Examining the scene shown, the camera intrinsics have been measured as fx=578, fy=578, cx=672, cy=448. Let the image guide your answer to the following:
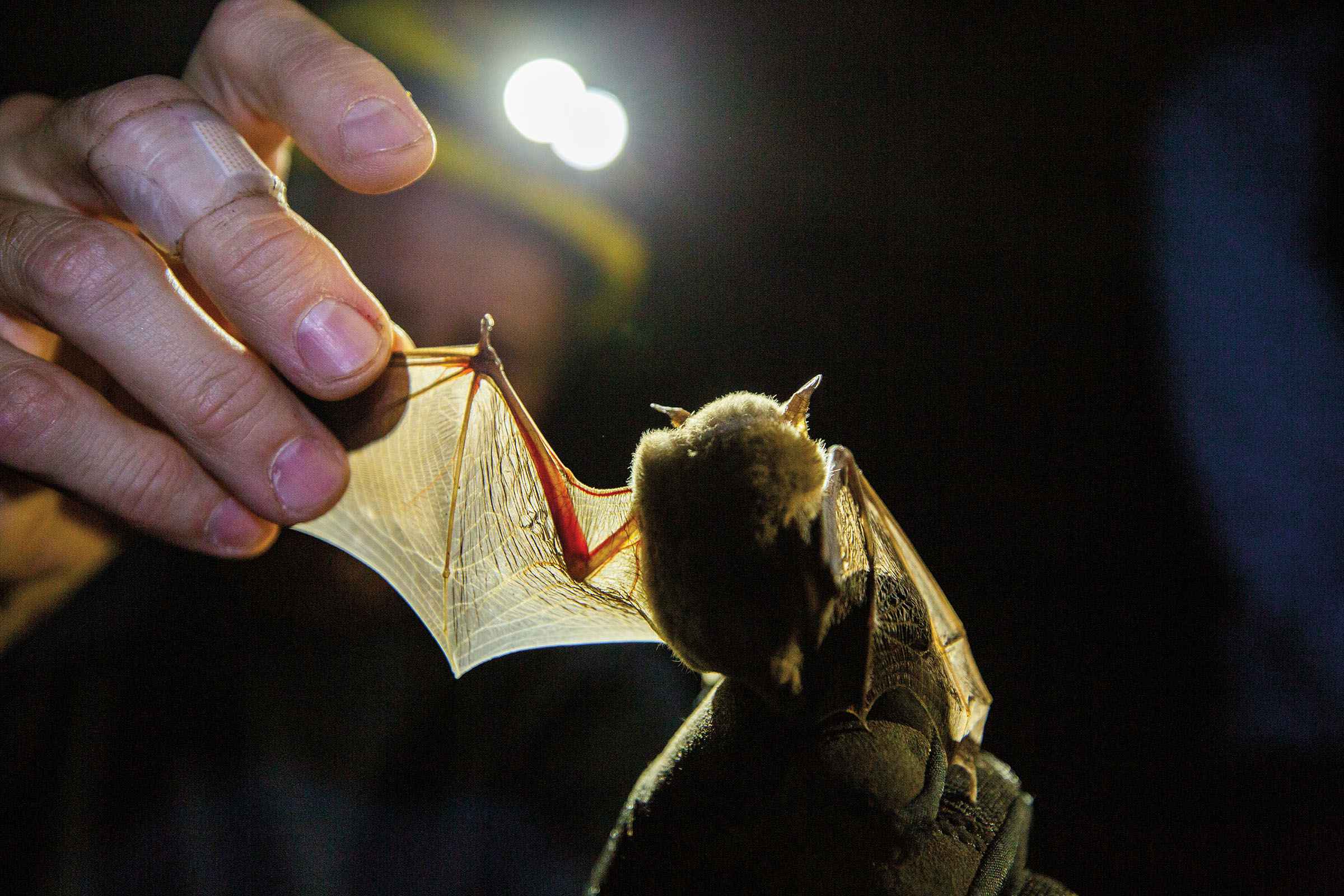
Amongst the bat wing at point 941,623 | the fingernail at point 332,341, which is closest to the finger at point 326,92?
the fingernail at point 332,341

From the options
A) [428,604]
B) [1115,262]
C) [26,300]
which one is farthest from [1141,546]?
[26,300]

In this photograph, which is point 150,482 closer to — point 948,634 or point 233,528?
point 233,528

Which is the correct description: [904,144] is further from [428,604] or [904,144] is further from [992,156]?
[428,604]

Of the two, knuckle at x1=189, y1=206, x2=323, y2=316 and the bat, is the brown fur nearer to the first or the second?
the bat

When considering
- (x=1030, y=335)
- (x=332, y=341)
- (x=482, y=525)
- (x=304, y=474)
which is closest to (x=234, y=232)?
(x=332, y=341)

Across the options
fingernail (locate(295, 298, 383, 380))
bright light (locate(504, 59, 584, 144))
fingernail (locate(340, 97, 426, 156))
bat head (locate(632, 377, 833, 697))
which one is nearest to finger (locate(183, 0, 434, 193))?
fingernail (locate(340, 97, 426, 156))
